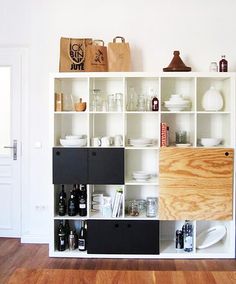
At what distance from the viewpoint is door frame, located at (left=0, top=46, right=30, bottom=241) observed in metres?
3.94

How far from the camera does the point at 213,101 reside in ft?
11.5

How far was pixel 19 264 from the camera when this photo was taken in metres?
3.37

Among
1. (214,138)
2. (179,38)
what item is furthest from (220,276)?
(179,38)

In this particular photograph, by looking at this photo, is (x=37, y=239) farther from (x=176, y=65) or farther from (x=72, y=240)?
(x=176, y=65)

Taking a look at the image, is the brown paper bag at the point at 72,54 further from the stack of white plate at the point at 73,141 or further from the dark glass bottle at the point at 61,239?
the dark glass bottle at the point at 61,239

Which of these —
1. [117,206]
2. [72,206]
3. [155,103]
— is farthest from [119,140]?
[72,206]

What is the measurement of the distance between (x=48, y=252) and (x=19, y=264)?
0.37 meters

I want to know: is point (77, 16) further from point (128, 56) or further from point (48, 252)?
point (48, 252)

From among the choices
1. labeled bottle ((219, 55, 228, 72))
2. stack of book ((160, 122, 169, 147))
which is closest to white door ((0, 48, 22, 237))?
stack of book ((160, 122, 169, 147))

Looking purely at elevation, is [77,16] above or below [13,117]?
above

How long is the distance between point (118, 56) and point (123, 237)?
177cm

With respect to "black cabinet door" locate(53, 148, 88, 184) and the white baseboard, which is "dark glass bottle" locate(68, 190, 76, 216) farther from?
the white baseboard

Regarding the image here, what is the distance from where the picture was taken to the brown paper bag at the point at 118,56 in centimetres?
354

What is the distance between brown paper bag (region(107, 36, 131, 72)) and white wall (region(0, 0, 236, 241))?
0.82 feet
